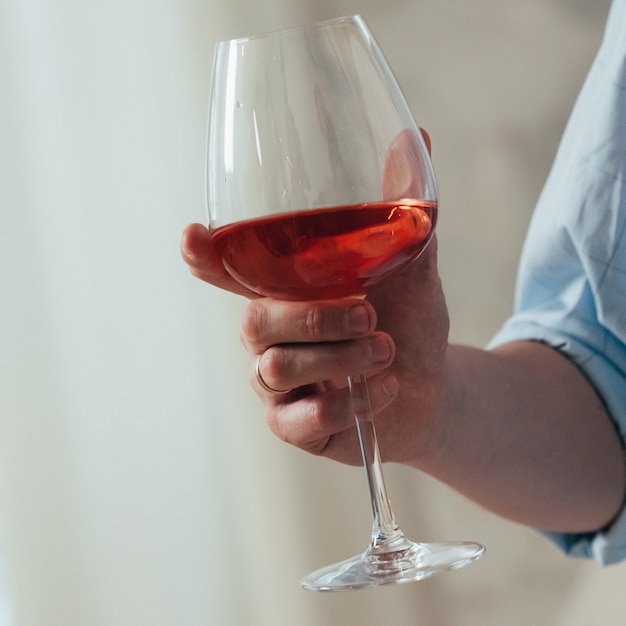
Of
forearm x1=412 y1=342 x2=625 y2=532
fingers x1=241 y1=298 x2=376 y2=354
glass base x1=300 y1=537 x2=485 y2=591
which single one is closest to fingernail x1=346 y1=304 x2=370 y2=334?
fingers x1=241 y1=298 x2=376 y2=354

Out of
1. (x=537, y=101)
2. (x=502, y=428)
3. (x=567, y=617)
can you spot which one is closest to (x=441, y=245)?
(x=537, y=101)

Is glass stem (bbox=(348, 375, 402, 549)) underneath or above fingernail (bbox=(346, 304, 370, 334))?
underneath

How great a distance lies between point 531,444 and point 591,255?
210 millimetres

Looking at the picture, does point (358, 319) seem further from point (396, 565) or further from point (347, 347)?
point (396, 565)

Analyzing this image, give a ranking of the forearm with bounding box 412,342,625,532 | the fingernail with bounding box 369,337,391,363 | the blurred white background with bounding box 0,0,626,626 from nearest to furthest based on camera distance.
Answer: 1. the fingernail with bounding box 369,337,391,363
2. the forearm with bounding box 412,342,625,532
3. the blurred white background with bounding box 0,0,626,626

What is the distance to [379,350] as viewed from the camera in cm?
67

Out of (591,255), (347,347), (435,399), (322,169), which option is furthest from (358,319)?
(591,255)

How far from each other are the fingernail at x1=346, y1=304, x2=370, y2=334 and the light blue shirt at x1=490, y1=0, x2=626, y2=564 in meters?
0.43

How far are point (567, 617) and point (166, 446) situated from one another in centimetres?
83

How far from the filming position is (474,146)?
1.80m

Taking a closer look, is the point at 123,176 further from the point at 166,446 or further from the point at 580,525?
the point at 580,525

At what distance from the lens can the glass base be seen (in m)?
0.57

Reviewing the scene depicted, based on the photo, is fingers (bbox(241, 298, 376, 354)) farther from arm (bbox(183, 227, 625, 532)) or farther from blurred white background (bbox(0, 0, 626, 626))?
blurred white background (bbox(0, 0, 626, 626))

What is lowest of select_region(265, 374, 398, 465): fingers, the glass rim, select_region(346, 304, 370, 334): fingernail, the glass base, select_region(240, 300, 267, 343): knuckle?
the glass base
